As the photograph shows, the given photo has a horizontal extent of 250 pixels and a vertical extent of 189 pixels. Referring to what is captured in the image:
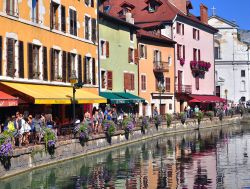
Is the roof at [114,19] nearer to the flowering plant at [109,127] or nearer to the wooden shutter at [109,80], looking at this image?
the wooden shutter at [109,80]

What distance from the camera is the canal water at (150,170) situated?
21969 millimetres

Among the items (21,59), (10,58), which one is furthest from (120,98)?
(10,58)

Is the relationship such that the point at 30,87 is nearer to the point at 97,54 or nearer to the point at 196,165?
the point at 196,165

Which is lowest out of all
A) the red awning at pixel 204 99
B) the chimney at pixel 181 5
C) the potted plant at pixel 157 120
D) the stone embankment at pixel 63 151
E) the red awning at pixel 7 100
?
the stone embankment at pixel 63 151

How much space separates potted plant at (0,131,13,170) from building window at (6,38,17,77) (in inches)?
302

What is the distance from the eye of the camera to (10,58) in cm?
3030

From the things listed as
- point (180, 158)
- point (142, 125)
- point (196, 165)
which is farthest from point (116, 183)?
point (142, 125)

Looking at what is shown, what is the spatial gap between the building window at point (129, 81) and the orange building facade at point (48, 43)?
27.7 ft

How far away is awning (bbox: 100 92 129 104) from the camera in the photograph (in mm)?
46028

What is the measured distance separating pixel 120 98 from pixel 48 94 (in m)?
16.4

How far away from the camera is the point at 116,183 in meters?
22.2

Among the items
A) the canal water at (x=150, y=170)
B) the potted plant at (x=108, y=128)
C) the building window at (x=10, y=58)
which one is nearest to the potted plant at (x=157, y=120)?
the canal water at (x=150, y=170)

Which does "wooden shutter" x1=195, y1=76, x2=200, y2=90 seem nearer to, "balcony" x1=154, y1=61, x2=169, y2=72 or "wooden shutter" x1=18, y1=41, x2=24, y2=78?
"balcony" x1=154, y1=61, x2=169, y2=72

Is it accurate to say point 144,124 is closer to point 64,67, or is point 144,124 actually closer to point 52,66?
point 64,67
